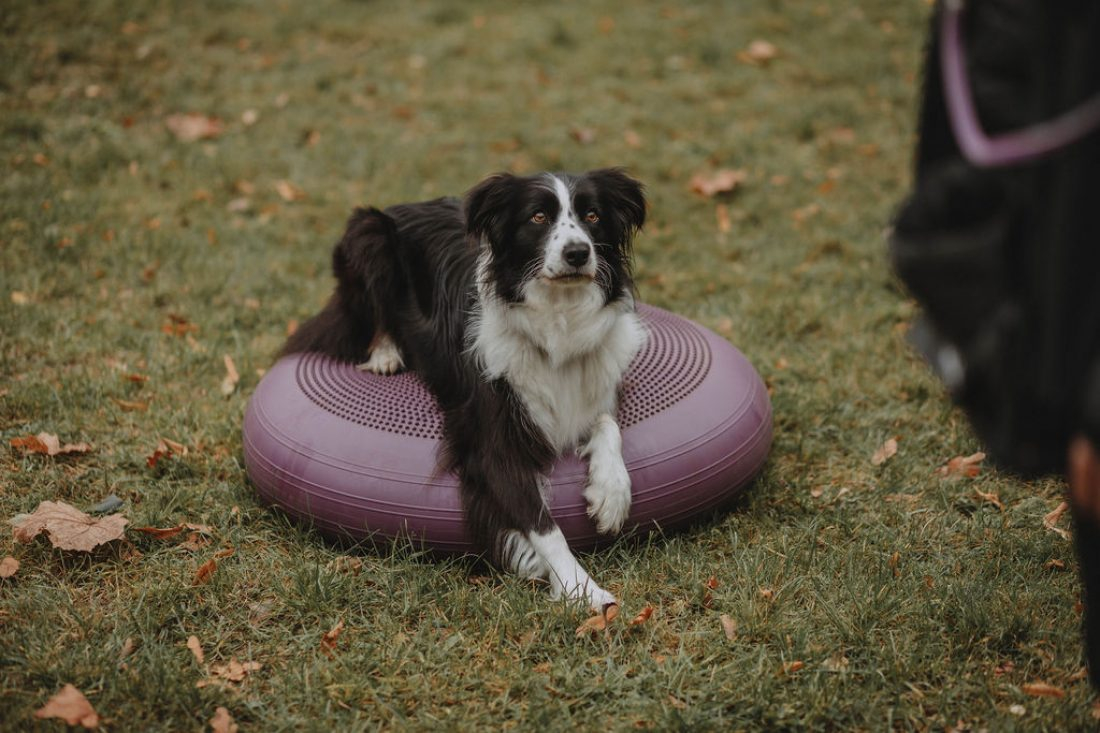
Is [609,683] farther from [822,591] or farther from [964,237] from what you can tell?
[964,237]

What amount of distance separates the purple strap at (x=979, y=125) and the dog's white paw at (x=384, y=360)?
2.47 m

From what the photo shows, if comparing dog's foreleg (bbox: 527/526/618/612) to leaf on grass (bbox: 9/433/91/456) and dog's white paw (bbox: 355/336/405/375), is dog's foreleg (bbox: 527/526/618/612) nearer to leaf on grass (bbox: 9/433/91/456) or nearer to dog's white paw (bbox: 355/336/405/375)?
dog's white paw (bbox: 355/336/405/375)

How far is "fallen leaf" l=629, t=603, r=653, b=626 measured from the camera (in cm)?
294

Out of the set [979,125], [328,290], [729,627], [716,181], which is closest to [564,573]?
[729,627]

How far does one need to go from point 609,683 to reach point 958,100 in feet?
5.92

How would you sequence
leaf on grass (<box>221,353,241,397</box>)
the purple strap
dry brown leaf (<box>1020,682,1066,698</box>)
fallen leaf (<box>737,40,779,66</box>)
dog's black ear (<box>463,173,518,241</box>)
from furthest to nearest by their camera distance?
fallen leaf (<box>737,40,779,66</box>)
leaf on grass (<box>221,353,241,397</box>)
dog's black ear (<box>463,173,518,241</box>)
dry brown leaf (<box>1020,682,1066,698</box>)
the purple strap

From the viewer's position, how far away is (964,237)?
5.41 ft

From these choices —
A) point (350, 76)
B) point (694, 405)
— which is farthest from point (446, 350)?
point (350, 76)

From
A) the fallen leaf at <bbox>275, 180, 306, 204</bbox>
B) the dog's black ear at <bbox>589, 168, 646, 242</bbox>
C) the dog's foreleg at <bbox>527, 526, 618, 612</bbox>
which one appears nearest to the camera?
the dog's foreleg at <bbox>527, 526, 618, 612</bbox>

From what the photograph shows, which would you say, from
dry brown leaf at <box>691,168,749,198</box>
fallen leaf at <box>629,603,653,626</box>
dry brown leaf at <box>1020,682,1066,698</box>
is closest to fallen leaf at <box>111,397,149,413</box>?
fallen leaf at <box>629,603,653,626</box>

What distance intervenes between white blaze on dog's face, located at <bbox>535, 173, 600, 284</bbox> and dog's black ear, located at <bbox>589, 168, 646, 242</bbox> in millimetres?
112

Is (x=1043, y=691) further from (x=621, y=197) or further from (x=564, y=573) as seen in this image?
(x=621, y=197)

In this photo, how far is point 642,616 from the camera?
2961 millimetres

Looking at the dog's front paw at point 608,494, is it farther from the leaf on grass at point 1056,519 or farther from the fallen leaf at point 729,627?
the leaf on grass at point 1056,519
